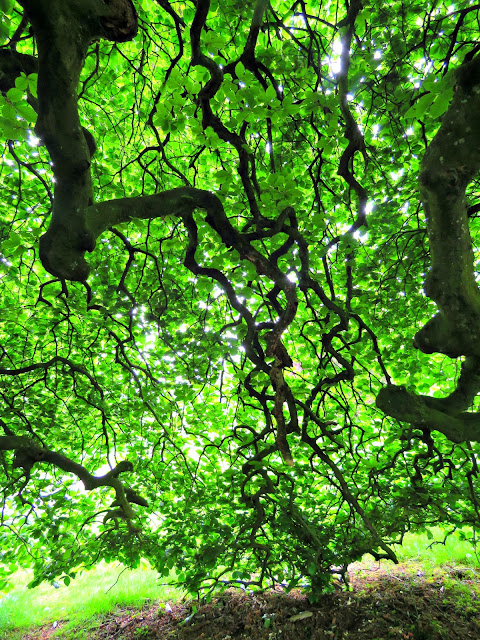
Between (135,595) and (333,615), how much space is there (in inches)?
145

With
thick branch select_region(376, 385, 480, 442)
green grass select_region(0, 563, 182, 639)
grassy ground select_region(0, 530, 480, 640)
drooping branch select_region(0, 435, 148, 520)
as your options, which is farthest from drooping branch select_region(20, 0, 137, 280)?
green grass select_region(0, 563, 182, 639)

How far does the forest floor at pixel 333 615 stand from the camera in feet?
14.3

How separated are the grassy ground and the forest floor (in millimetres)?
23

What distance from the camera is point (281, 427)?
2.88 m

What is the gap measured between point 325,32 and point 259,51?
5.36 feet

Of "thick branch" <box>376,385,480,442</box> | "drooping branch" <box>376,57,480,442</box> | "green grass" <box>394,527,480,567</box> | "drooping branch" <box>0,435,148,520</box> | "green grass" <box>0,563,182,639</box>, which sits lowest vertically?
"green grass" <box>0,563,182,639</box>

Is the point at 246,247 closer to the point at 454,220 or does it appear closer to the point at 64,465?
the point at 454,220

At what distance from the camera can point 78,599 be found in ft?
22.0

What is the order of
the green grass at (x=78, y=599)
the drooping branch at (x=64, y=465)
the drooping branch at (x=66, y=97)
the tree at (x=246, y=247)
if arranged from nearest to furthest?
the drooping branch at (x=66, y=97), the tree at (x=246, y=247), the drooping branch at (x=64, y=465), the green grass at (x=78, y=599)

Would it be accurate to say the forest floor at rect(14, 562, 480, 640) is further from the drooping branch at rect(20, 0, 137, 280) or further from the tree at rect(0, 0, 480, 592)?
the drooping branch at rect(20, 0, 137, 280)

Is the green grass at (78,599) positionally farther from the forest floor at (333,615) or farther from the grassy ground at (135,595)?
the forest floor at (333,615)

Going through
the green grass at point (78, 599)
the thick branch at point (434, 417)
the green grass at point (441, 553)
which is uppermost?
the thick branch at point (434, 417)

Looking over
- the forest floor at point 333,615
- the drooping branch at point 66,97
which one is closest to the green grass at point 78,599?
the forest floor at point 333,615

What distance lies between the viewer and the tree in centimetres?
174
